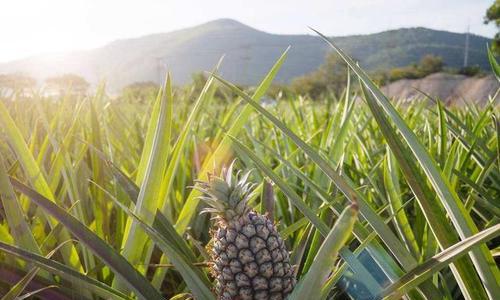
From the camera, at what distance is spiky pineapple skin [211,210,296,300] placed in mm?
525

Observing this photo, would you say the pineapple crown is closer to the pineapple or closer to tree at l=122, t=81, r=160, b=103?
the pineapple

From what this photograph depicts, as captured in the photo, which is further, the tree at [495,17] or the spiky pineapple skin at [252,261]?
the tree at [495,17]

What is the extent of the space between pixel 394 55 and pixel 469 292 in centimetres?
7329

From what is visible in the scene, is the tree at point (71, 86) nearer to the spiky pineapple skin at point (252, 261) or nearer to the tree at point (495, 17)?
the spiky pineapple skin at point (252, 261)

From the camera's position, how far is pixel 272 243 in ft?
1.73

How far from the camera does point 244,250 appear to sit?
52 centimetres

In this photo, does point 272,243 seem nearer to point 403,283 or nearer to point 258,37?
point 403,283

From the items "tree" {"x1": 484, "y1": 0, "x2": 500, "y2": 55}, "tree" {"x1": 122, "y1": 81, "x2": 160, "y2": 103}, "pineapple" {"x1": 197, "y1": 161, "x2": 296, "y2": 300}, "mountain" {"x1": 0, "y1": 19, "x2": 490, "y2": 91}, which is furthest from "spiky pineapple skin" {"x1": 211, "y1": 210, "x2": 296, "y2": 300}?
"mountain" {"x1": 0, "y1": 19, "x2": 490, "y2": 91}

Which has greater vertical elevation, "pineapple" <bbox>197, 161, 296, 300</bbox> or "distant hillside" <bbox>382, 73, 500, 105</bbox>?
"pineapple" <bbox>197, 161, 296, 300</bbox>

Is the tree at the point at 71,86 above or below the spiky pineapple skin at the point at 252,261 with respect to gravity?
above

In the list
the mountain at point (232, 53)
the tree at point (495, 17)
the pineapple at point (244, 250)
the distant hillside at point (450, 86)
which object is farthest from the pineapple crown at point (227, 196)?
the mountain at point (232, 53)

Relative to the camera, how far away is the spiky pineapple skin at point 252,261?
52 cm

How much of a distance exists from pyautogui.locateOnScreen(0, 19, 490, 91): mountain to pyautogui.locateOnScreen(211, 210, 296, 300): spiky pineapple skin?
2469 inches

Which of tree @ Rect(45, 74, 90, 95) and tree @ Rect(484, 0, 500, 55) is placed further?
tree @ Rect(484, 0, 500, 55)
